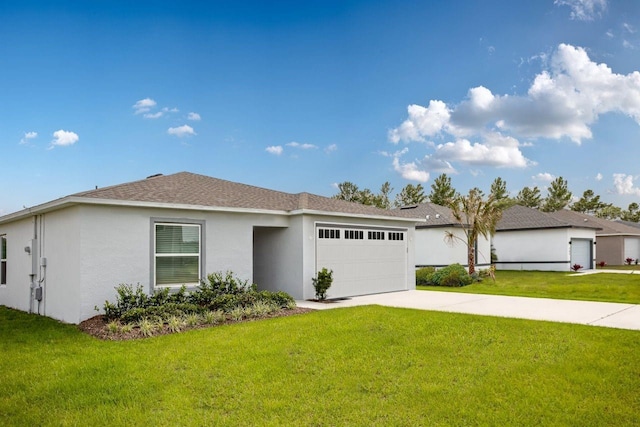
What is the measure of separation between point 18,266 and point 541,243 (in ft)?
95.2

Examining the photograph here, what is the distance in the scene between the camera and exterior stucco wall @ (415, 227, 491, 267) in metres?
25.9

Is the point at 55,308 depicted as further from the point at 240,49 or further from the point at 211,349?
the point at 240,49

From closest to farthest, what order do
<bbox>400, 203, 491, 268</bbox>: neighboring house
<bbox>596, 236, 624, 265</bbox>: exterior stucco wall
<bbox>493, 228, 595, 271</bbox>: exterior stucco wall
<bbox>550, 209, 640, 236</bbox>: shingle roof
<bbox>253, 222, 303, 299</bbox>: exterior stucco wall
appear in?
<bbox>253, 222, 303, 299</bbox>: exterior stucco wall
<bbox>400, 203, 491, 268</bbox>: neighboring house
<bbox>493, 228, 595, 271</bbox>: exterior stucco wall
<bbox>550, 209, 640, 236</bbox>: shingle roof
<bbox>596, 236, 624, 265</bbox>: exterior stucco wall

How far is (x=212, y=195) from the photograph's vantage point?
12.8m

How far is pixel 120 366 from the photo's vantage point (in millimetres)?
6668

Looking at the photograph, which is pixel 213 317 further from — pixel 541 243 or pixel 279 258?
pixel 541 243

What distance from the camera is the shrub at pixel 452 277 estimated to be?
69.4ft

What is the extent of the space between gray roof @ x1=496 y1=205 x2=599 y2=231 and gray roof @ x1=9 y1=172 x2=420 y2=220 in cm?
1696

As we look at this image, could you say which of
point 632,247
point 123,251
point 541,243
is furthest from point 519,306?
point 632,247

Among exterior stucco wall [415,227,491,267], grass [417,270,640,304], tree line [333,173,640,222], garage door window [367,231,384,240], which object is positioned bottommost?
grass [417,270,640,304]

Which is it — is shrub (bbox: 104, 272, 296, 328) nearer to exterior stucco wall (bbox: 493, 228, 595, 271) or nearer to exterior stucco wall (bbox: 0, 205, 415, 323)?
exterior stucco wall (bbox: 0, 205, 415, 323)

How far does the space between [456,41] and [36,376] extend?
17250mm

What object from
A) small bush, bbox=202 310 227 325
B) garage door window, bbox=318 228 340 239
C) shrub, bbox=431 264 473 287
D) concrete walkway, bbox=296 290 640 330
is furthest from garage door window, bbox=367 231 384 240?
small bush, bbox=202 310 227 325

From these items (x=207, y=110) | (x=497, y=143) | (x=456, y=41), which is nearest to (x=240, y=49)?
(x=207, y=110)
